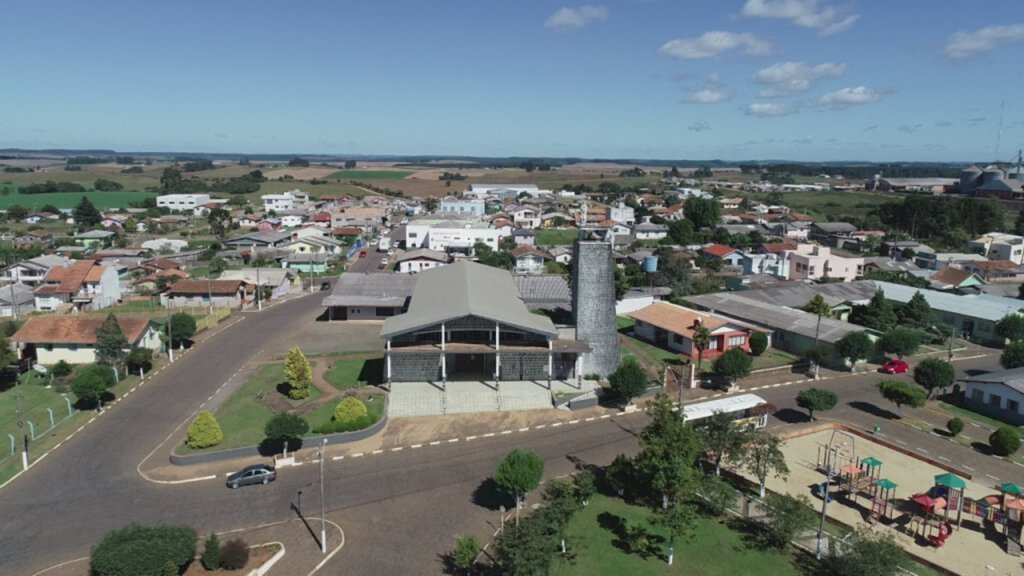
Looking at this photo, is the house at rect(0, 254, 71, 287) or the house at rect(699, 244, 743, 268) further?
the house at rect(699, 244, 743, 268)

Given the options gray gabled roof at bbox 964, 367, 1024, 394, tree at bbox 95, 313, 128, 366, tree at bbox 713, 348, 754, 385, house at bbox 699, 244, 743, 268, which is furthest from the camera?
house at bbox 699, 244, 743, 268

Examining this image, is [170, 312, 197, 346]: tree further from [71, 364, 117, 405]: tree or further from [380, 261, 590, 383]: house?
[380, 261, 590, 383]: house

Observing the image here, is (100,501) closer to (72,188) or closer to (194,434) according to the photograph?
(194,434)

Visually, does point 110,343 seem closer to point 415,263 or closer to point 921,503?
point 415,263

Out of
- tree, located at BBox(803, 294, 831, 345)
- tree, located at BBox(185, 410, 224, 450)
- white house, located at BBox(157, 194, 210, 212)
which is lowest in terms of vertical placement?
tree, located at BBox(185, 410, 224, 450)

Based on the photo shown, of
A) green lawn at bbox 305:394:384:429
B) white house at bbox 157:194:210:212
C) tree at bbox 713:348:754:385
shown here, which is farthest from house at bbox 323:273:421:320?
white house at bbox 157:194:210:212

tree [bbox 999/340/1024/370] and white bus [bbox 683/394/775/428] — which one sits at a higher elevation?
tree [bbox 999/340/1024/370]

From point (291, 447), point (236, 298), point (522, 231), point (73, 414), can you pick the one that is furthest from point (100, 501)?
point (522, 231)

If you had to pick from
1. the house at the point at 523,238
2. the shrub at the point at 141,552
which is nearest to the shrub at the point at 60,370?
the shrub at the point at 141,552
